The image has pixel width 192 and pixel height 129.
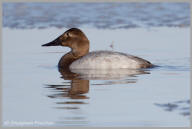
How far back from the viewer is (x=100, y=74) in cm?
977

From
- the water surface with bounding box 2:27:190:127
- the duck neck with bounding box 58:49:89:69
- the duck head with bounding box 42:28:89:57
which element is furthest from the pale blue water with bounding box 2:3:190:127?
the duck head with bounding box 42:28:89:57

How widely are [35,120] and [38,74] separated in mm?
2858

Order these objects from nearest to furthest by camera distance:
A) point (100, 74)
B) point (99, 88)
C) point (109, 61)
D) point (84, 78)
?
point (99, 88)
point (84, 78)
point (100, 74)
point (109, 61)

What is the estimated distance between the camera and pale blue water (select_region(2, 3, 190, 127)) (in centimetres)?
701

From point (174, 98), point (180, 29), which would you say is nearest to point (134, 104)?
point (174, 98)

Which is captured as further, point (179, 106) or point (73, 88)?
point (73, 88)

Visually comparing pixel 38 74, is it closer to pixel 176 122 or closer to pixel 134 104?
pixel 134 104

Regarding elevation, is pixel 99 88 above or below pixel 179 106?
above

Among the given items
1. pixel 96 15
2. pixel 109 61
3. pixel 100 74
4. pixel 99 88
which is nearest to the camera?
pixel 99 88

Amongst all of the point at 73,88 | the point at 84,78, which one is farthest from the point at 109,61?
the point at 73,88

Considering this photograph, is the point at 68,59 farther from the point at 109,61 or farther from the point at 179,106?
the point at 179,106

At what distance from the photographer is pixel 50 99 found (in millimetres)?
7824

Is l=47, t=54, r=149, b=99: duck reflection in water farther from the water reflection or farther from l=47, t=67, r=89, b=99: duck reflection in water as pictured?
the water reflection

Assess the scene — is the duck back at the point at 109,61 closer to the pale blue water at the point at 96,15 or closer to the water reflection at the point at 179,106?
the water reflection at the point at 179,106
